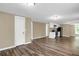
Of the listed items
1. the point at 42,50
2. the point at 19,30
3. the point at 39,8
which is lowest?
the point at 42,50

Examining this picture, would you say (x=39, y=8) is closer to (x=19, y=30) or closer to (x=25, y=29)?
(x=19, y=30)

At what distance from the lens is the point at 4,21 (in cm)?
591

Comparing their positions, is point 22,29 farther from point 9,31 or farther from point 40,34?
point 40,34

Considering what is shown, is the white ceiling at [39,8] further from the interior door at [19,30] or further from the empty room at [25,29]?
the interior door at [19,30]

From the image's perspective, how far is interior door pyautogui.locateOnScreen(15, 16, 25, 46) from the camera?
23.1ft

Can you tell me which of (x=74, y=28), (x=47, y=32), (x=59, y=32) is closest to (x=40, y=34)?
(x=47, y=32)

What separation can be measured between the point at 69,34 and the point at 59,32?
1.53 meters

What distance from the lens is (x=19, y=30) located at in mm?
7324

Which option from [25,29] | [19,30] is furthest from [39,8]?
[25,29]

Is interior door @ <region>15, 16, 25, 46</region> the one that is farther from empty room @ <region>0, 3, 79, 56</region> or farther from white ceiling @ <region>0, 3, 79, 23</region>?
white ceiling @ <region>0, 3, 79, 23</region>

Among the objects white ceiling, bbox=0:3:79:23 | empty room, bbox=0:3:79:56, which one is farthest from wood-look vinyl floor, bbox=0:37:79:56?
white ceiling, bbox=0:3:79:23

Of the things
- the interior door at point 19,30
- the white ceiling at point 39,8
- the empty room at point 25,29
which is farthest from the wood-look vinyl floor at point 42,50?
the white ceiling at point 39,8

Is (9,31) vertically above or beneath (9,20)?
beneath

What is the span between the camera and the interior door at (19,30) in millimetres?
7055
